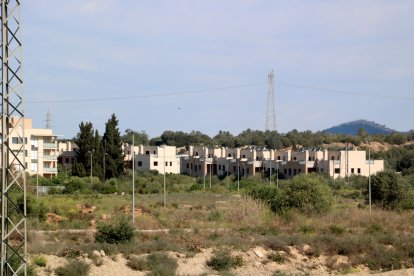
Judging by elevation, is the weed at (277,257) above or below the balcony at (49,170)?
below

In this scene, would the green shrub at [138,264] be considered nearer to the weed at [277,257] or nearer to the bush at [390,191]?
the weed at [277,257]

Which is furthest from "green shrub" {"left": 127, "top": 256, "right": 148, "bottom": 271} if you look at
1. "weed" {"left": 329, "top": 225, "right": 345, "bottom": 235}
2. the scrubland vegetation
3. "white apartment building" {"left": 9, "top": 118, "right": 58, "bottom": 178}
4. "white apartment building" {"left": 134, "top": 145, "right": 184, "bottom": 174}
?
"white apartment building" {"left": 134, "top": 145, "right": 184, "bottom": 174}

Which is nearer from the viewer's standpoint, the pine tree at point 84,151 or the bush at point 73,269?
the bush at point 73,269

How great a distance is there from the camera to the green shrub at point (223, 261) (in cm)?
3231

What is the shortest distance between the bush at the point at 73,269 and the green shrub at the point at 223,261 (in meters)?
6.19

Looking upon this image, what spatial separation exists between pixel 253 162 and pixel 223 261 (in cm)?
8156

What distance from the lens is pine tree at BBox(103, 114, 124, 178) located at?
96375mm

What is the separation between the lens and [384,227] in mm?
45000

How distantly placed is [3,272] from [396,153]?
12048cm

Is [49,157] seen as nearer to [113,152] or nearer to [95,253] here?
[113,152]

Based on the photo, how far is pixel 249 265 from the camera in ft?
109

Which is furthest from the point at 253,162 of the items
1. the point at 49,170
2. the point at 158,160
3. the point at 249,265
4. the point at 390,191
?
the point at 249,265

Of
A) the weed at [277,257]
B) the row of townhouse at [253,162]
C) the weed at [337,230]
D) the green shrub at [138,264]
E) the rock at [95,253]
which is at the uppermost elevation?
the row of townhouse at [253,162]

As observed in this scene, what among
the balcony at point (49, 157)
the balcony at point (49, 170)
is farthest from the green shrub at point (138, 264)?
the balcony at point (49, 157)
